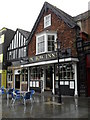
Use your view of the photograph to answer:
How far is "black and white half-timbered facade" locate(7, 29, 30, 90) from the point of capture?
23.3 metres

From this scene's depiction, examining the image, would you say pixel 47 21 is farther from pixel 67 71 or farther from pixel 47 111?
pixel 47 111

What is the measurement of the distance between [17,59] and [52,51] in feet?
31.3

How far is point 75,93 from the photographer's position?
622 inches

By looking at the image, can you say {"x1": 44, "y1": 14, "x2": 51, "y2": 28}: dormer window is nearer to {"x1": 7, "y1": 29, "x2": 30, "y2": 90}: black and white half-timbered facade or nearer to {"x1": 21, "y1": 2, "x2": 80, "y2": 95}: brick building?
{"x1": 21, "y1": 2, "x2": 80, "y2": 95}: brick building

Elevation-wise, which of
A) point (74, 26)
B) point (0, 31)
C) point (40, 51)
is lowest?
point (40, 51)

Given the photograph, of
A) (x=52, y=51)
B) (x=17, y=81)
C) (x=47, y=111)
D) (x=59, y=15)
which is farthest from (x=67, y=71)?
(x=17, y=81)

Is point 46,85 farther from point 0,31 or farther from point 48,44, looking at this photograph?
point 0,31

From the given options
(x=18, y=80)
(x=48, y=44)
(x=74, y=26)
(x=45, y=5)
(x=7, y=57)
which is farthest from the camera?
(x=7, y=57)

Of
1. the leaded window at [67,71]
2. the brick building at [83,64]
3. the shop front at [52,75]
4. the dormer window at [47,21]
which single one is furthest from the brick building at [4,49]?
the brick building at [83,64]

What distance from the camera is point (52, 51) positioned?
1822 cm

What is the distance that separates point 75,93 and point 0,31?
20955mm

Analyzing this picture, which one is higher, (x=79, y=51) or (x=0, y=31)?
(x=0, y=31)

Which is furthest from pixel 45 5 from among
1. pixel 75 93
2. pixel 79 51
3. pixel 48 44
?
pixel 75 93

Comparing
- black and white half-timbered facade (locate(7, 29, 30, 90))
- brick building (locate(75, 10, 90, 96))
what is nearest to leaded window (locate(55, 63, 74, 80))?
brick building (locate(75, 10, 90, 96))
